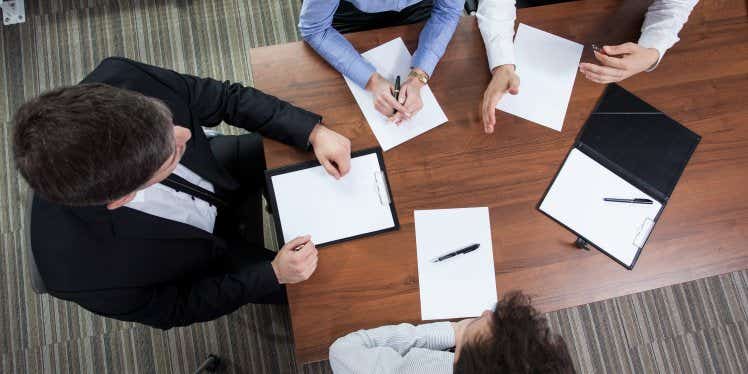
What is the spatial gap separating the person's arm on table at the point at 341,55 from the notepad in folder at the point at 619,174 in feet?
1.54

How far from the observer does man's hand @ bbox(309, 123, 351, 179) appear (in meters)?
1.01

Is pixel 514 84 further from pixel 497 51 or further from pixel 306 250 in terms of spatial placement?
pixel 306 250

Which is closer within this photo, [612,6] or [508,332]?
[508,332]

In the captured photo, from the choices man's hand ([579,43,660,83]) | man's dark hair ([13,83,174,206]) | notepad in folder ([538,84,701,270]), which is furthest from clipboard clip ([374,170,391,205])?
man's hand ([579,43,660,83])

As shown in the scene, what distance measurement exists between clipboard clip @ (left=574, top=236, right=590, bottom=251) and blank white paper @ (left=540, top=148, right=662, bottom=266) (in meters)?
0.02

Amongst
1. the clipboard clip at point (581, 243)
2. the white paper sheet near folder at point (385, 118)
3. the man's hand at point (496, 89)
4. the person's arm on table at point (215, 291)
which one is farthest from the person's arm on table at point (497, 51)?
the person's arm on table at point (215, 291)

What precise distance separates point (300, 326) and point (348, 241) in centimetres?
22

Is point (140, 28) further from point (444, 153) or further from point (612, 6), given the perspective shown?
point (612, 6)

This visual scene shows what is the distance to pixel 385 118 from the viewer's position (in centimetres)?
109

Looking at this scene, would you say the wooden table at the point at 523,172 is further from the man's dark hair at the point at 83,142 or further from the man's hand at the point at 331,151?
the man's dark hair at the point at 83,142

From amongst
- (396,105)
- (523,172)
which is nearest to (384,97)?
(396,105)

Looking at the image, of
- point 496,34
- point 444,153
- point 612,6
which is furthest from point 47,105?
point 612,6

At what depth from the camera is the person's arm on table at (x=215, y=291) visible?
951mm

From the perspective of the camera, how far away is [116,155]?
27.7 inches
